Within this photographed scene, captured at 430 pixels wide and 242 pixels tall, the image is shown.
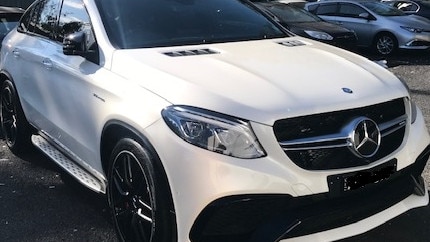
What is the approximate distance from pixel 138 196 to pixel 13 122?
9.36ft

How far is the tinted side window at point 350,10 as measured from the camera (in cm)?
1360

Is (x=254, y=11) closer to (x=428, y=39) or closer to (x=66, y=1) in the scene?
(x=66, y=1)

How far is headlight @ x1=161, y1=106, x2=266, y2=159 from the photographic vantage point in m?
2.83

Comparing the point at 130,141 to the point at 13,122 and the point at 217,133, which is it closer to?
the point at 217,133

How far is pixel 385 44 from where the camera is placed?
42.1 feet

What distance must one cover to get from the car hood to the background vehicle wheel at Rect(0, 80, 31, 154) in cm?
225

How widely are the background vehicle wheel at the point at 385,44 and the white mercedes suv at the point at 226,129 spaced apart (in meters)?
9.12

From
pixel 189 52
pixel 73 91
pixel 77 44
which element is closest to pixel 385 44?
pixel 189 52

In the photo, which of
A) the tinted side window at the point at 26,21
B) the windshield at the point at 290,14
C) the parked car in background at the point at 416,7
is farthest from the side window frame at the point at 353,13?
the tinted side window at the point at 26,21

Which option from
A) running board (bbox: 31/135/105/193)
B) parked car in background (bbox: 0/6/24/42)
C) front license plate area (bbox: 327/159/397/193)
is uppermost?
front license plate area (bbox: 327/159/397/193)

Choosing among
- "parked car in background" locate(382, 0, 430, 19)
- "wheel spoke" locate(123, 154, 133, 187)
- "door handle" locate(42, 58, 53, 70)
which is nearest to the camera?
"wheel spoke" locate(123, 154, 133, 187)

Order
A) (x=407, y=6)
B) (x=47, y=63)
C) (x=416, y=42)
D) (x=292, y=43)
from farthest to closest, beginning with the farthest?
(x=407, y=6) → (x=416, y=42) → (x=47, y=63) → (x=292, y=43)

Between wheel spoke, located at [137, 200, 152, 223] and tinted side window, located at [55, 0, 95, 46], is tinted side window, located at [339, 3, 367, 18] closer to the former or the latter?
tinted side window, located at [55, 0, 95, 46]

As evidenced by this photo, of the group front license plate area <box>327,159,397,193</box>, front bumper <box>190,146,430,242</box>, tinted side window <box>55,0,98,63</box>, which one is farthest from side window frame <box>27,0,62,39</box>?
front license plate area <box>327,159,397,193</box>
